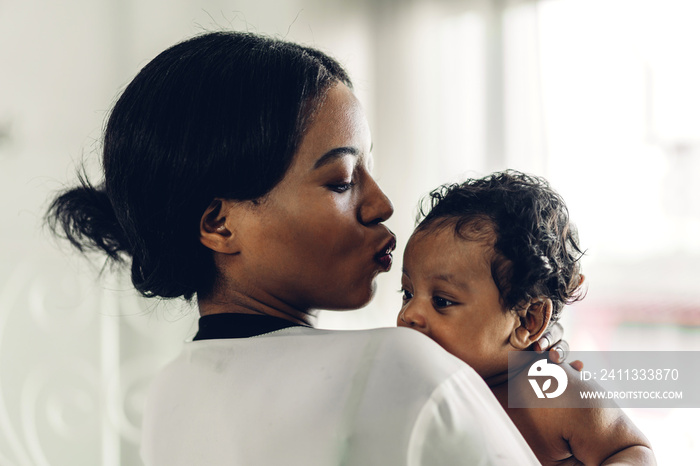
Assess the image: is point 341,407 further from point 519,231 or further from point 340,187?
point 519,231

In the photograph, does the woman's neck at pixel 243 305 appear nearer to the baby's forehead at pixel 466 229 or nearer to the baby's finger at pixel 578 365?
the baby's forehead at pixel 466 229

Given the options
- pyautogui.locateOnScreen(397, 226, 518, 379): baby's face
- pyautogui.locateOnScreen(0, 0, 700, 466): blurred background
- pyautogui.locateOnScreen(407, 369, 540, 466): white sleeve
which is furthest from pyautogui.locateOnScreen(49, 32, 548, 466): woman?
pyautogui.locateOnScreen(0, 0, 700, 466): blurred background

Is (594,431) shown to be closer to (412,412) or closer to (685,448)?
(412,412)

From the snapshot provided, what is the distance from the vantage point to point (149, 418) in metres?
0.77

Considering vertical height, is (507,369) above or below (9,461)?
above

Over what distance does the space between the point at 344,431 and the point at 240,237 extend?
0.89 ft

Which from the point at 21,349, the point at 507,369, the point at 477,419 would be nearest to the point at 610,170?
the point at 507,369

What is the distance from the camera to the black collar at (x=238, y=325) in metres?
0.70

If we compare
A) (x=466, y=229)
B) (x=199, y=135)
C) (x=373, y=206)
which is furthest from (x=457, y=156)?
(x=199, y=135)

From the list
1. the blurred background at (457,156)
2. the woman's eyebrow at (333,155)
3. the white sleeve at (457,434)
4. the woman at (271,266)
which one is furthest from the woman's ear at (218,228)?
the blurred background at (457,156)

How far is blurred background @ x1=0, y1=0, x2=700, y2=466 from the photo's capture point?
5.90 ft

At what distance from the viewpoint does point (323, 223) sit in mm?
742

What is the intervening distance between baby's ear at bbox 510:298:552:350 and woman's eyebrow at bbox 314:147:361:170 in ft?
1.42

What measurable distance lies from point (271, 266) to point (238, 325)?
3.1 inches
